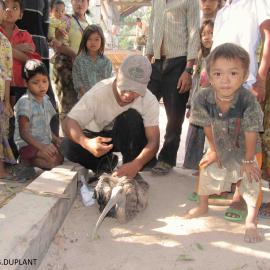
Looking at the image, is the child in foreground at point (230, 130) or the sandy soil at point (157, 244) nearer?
the sandy soil at point (157, 244)

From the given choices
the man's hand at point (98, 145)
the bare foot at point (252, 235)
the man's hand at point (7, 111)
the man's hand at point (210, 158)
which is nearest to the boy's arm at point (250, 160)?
the man's hand at point (210, 158)

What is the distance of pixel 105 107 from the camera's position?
10.5ft

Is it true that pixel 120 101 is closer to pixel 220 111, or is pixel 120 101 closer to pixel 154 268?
pixel 220 111

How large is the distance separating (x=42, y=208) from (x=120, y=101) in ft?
3.67

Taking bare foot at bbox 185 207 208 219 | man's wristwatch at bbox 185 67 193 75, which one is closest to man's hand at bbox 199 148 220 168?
bare foot at bbox 185 207 208 219

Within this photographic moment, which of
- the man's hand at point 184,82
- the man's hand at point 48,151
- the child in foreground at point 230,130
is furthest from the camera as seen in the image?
the man's hand at point 184,82

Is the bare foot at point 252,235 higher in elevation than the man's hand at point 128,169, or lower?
lower

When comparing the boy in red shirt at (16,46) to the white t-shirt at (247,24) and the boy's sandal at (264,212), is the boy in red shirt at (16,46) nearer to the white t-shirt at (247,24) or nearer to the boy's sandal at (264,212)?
the white t-shirt at (247,24)

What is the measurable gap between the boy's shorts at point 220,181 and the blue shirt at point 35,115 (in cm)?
174

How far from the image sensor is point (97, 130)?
3.38 meters

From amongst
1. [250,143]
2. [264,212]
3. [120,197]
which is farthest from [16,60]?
[264,212]

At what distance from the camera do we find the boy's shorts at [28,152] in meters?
3.74

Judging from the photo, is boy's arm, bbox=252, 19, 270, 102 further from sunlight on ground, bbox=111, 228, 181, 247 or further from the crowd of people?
sunlight on ground, bbox=111, 228, 181, 247

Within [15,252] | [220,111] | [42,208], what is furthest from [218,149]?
[15,252]
